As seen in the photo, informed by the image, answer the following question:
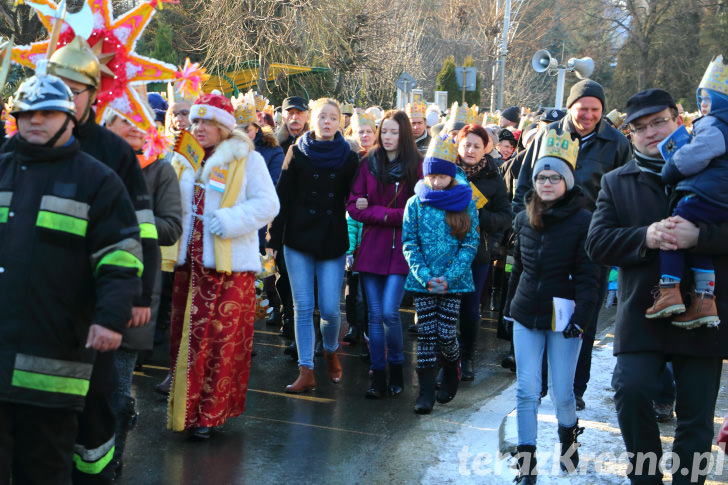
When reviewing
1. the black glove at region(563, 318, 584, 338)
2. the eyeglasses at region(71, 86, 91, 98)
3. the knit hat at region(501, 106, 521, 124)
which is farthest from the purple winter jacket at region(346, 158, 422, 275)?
the knit hat at region(501, 106, 521, 124)

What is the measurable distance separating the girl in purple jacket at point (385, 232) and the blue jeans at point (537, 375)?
1689 mm

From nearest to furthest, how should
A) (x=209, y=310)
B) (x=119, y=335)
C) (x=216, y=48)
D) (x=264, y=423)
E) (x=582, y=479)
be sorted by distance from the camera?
→ 1. (x=119, y=335)
2. (x=582, y=479)
3. (x=209, y=310)
4. (x=264, y=423)
5. (x=216, y=48)

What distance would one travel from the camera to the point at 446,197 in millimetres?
6508

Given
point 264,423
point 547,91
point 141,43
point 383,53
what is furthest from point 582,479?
point 547,91

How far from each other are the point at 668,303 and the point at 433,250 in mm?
2535

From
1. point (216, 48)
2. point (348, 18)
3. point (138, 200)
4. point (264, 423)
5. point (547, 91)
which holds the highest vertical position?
point (547, 91)

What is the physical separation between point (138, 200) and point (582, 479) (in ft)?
9.76

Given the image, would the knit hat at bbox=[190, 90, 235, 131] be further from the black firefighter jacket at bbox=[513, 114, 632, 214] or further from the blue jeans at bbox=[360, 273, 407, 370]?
the black firefighter jacket at bbox=[513, 114, 632, 214]

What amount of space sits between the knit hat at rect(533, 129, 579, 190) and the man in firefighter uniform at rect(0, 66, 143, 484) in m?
2.76

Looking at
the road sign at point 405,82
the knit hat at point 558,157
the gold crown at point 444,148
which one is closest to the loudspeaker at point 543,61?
the road sign at point 405,82

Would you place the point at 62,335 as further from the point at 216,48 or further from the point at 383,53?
the point at 383,53

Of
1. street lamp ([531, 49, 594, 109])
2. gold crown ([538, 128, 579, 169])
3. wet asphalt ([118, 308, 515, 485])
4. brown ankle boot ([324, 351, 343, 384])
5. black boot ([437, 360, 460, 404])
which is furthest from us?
street lamp ([531, 49, 594, 109])

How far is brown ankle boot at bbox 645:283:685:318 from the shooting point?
13.6ft

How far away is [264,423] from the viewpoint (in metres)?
6.22
